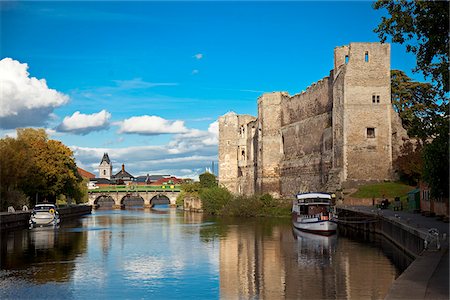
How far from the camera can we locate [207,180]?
3556 inches

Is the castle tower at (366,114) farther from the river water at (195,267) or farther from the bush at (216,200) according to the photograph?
the bush at (216,200)

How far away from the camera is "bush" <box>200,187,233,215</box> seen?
6894 cm

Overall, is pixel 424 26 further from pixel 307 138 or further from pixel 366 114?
pixel 307 138

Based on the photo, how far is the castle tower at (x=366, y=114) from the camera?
170 feet

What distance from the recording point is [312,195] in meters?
42.8


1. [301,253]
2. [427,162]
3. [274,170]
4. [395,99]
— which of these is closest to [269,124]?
[274,170]

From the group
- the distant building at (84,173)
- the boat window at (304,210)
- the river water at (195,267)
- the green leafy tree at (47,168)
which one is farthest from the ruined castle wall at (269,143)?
the distant building at (84,173)

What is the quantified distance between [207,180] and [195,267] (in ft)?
213

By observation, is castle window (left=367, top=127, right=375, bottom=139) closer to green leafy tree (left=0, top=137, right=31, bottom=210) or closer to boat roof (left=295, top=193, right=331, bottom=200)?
boat roof (left=295, top=193, right=331, bottom=200)

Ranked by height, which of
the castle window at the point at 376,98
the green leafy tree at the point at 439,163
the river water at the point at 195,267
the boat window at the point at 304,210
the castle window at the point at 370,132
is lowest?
the river water at the point at 195,267

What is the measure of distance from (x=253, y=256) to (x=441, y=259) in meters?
12.0

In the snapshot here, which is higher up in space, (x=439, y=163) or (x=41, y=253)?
(x=439, y=163)

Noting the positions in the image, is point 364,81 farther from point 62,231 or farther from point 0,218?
point 0,218

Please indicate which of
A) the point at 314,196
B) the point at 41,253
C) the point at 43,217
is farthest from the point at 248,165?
the point at 41,253
